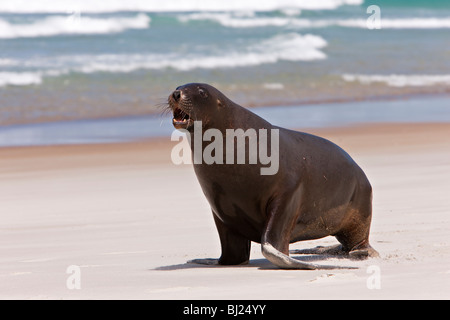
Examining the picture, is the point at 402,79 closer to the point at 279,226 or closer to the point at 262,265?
the point at 262,265

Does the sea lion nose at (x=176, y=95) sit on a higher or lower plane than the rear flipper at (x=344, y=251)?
higher

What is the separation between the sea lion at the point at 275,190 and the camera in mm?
5898

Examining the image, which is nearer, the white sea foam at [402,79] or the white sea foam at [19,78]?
the white sea foam at [19,78]

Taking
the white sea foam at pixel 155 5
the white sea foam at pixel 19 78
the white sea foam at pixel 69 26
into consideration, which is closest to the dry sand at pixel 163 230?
the white sea foam at pixel 19 78

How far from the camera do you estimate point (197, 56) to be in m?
25.7

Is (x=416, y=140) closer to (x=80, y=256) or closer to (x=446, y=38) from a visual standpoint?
(x=80, y=256)

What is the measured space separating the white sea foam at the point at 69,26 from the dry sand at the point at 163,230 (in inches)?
697

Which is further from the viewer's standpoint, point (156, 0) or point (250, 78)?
point (156, 0)

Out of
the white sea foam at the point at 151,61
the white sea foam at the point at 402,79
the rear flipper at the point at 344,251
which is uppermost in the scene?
the white sea foam at the point at 151,61

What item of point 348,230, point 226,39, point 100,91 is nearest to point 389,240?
point 348,230

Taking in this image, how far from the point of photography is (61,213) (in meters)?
8.90

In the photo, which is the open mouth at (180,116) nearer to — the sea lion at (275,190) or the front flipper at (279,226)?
the sea lion at (275,190)

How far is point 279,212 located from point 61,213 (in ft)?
11.8

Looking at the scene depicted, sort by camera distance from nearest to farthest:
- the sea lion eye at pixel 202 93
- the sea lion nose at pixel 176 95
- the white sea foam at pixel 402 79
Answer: the sea lion nose at pixel 176 95
the sea lion eye at pixel 202 93
the white sea foam at pixel 402 79
